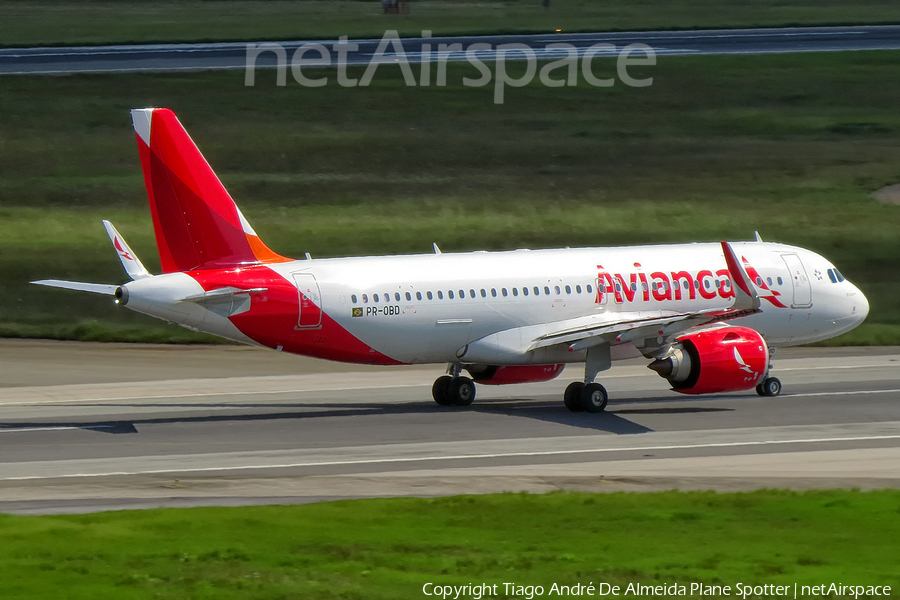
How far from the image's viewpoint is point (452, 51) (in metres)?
97.6

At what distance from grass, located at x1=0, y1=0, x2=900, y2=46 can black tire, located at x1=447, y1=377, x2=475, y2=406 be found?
66.4m

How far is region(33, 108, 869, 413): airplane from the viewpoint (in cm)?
3688

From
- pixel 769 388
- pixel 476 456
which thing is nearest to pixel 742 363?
pixel 769 388

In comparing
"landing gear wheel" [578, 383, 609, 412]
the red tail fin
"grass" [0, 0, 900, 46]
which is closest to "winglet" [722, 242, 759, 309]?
"landing gear wheel" [578, 383, 609, 412]

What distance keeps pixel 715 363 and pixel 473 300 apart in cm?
675

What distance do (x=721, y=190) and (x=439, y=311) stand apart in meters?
39.3

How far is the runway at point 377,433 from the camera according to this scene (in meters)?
29.6

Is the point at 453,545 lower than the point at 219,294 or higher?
lower

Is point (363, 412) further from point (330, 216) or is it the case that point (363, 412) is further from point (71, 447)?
point (330, 216)

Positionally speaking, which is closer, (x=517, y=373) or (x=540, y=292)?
(x=540, y=292)

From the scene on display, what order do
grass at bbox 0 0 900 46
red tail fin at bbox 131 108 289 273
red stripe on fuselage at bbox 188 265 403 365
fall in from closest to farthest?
red stripe on fuselage at bbox 188 265 403 365, red tail fin at bbox 131 108 289 273, grass at bbox 0 0 900 46

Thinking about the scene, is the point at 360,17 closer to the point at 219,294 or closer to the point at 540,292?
the point at 540,292
